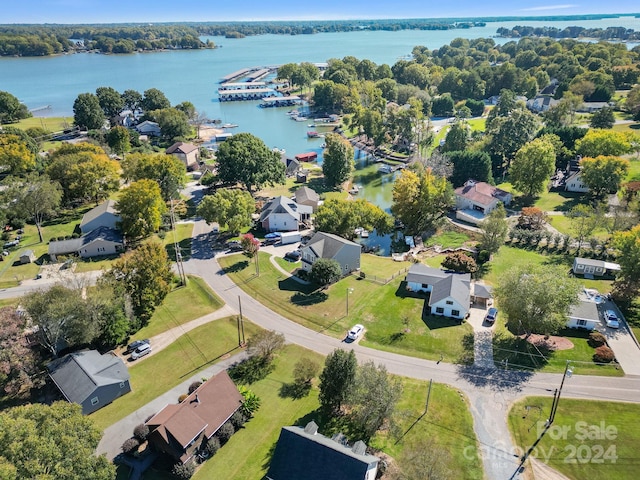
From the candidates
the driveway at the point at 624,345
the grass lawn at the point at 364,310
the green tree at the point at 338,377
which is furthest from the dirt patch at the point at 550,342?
the green tree at the point at 338,377

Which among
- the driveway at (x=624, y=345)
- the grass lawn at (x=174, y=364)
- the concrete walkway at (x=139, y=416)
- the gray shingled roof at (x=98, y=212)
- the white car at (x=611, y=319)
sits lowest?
the grass lawn at (x=174, y=364)

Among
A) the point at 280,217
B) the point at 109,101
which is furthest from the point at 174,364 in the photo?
the point at 109,101

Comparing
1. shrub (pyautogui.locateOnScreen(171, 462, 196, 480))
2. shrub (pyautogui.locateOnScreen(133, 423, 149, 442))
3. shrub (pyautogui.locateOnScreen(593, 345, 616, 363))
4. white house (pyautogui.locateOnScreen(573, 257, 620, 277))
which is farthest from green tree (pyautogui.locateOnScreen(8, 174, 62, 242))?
white house (pyautogui.locateOnScreen(573, 257, 620, 277))

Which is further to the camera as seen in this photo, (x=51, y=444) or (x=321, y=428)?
(x=321, y=428)

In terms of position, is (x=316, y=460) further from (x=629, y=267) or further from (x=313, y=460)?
(x=629, y=267)

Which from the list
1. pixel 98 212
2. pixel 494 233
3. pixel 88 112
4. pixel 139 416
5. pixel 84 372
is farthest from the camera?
pixel 88 112

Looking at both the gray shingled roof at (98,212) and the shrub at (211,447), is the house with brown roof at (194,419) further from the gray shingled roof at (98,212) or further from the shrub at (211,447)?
the gray shingled roof at (98,212)
